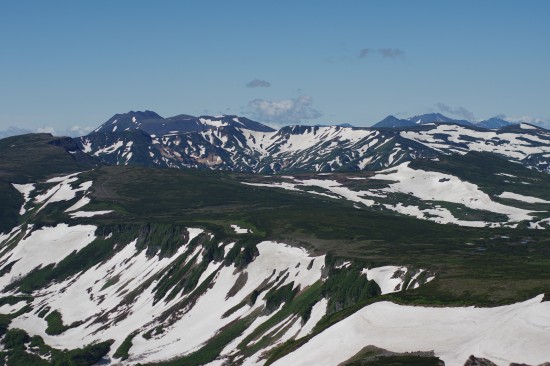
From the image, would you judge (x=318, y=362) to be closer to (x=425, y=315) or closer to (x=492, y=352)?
(x=425, y=315)

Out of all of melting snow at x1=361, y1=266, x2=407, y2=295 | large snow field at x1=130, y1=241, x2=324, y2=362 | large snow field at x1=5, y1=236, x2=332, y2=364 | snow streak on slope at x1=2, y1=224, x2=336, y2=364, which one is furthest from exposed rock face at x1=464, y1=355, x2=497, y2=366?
large snow field at x1=130, y1=241, x2=324, y2=362

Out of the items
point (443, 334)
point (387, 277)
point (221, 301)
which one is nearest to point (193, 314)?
point (221, 301)

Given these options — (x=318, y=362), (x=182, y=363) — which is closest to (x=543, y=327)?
(x=318, y=362)

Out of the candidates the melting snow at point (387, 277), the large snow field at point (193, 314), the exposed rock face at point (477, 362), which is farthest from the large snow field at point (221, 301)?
the exposed rock face at point (477, 362)

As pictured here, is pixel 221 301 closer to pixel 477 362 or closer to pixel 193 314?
pixel 193 314

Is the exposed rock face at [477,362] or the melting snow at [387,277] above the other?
the melting snow at [387,277]

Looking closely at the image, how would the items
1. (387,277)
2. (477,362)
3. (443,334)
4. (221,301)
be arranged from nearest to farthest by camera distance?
(477,362)
(443,334)
(387,277)
(221,301)

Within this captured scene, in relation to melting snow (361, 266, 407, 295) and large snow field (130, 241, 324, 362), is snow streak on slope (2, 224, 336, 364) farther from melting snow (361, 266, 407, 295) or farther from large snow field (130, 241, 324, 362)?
melting snow (361, 266, 407, 295)

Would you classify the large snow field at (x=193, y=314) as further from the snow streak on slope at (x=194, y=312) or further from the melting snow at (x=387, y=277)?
the melting snow at (x=387, y=277)

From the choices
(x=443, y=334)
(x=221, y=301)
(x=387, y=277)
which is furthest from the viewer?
(x=221, y=301)
